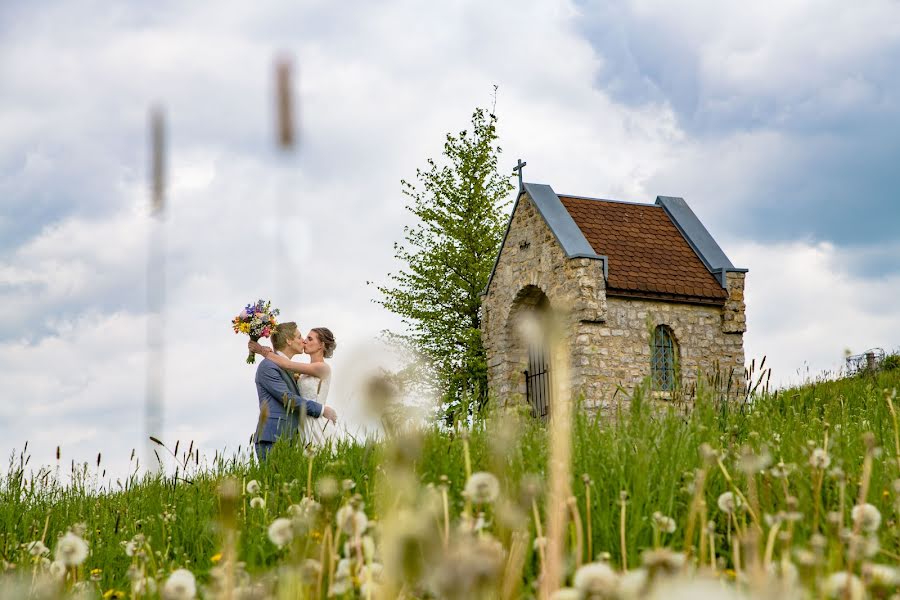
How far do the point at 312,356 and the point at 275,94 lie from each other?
717 cm

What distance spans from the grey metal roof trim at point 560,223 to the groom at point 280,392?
37.5ft

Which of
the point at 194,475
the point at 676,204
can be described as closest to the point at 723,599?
the point at 194,475

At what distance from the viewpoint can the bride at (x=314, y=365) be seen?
8.63m

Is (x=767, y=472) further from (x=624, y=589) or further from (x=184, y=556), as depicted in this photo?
(x=184, y=556)

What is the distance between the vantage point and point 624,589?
4.97 feet

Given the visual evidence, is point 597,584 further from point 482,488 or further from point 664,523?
point 664,523

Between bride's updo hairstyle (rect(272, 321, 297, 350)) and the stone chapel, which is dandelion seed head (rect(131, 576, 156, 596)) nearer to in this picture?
bride's updo hairstyle (rect(272, 321, 297, 350))

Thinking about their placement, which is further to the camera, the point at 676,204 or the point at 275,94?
the point at 676,204

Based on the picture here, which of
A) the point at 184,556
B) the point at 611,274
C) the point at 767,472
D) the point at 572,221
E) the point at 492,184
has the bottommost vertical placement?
the point at 184,556

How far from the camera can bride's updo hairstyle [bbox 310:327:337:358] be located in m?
9.29

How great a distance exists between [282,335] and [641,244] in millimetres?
14723

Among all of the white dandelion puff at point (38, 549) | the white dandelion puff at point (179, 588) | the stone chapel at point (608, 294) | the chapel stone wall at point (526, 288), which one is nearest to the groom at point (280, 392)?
the white dandelion puff at point (38, 549)

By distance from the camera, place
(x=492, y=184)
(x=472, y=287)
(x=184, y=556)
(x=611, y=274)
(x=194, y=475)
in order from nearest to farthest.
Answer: (x=184, y=556), (x=194, y=475), (x=611, y=274), (x=472, y=287), (x=492, y=184)

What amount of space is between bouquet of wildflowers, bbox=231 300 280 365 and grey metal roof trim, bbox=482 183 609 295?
1075 centimetres
